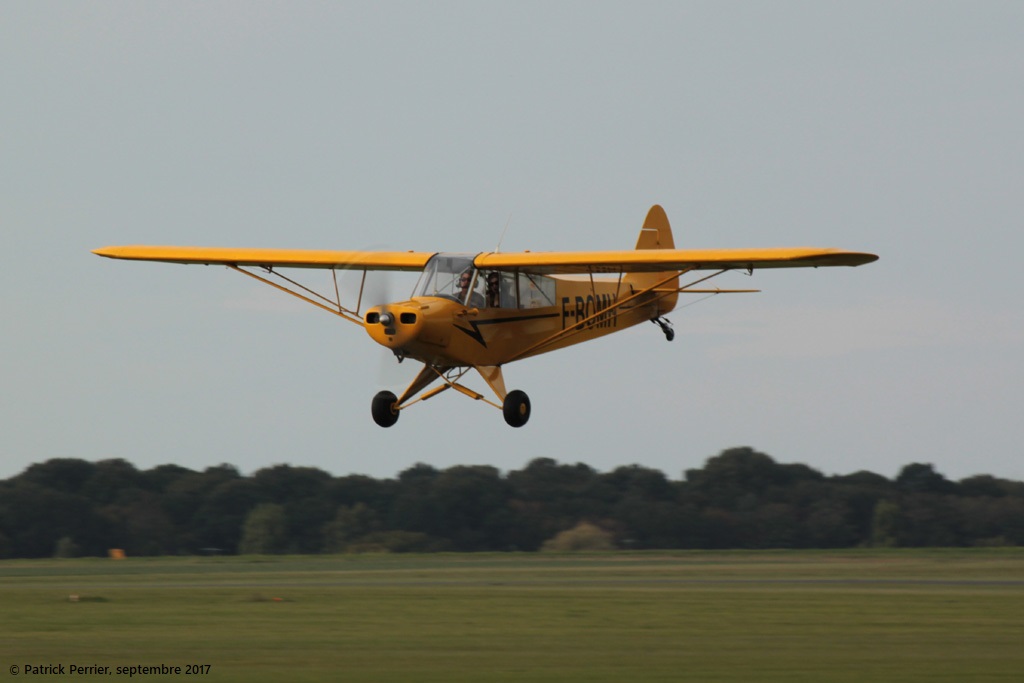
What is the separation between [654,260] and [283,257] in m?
8.03

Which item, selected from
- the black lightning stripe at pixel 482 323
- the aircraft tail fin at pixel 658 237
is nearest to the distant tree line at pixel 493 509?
the aircraft tail fin at pixel 658 237

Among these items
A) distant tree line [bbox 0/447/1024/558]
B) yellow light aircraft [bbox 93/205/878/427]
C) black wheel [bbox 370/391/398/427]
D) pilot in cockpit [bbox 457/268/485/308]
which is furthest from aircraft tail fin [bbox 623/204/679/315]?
distant tree line [bbox 0/447/1024/558]

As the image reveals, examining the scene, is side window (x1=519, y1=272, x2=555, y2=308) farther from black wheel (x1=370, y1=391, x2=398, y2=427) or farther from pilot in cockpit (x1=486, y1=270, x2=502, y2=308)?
black wheel (x1=370, y1=391, x2=398, y2=427)

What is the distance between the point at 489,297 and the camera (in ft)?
92.5

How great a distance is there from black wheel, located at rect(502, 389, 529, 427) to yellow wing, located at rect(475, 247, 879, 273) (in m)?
2.47

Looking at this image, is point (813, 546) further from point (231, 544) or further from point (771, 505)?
point (231, 544)

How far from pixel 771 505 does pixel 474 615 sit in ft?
145

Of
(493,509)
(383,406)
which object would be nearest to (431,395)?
(383,406)

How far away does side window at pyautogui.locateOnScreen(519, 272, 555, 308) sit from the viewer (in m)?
29.0

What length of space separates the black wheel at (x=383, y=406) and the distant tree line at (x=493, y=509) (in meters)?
32.9

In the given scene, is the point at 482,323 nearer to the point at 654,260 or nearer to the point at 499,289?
the point at 499,289

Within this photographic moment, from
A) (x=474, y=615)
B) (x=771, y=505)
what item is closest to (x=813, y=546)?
(x=771, y=505)

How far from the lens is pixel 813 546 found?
226 ft

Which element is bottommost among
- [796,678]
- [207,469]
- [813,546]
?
[796,678]
